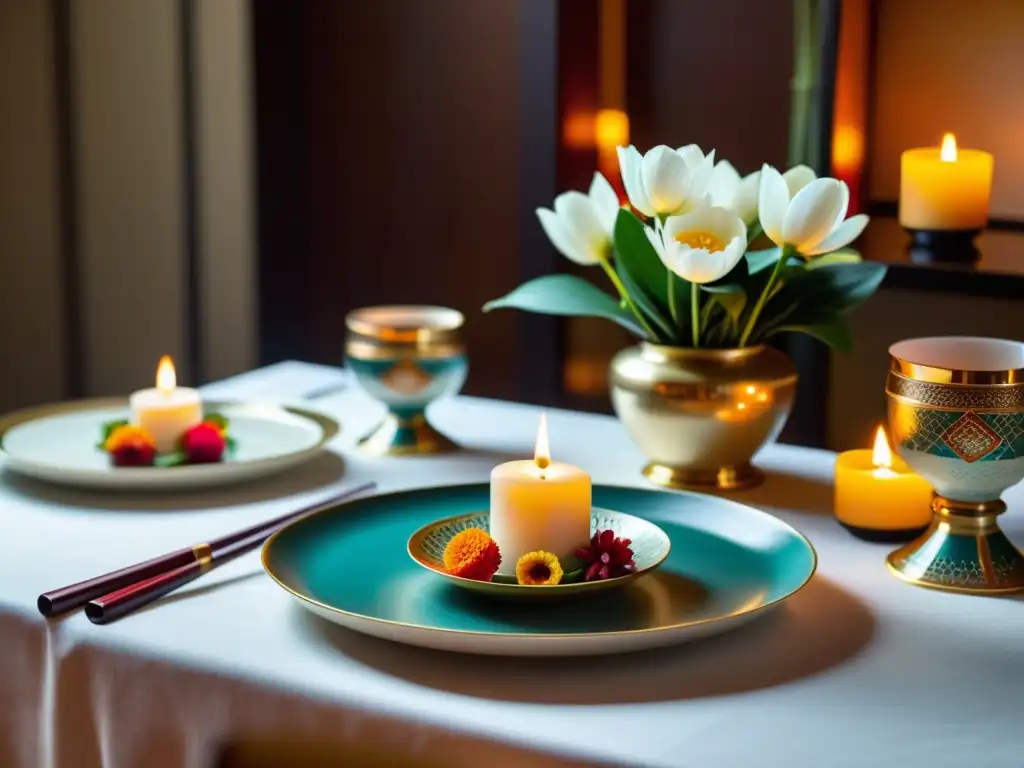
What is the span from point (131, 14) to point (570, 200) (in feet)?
5.11

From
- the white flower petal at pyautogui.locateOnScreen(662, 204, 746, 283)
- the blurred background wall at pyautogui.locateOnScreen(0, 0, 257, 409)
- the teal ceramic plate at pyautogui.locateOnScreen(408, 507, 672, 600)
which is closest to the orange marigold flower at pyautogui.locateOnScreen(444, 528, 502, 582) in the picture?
the teal ceramic plate at pyautogui.locateOnScreen(408, 507, 672, 600)

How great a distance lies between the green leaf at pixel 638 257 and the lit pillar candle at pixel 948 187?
1.81ft

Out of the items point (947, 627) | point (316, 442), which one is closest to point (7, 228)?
point (316, 442)

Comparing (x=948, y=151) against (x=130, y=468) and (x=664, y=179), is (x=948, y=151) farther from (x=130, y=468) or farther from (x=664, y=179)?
(x=130, y=468)

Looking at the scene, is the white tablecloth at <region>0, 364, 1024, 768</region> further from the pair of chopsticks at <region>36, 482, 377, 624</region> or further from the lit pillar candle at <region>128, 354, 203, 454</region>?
the lit pillar candle at <region>128, 354, 203, 454</region>

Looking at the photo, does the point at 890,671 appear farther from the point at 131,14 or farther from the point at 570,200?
the point at 131,14

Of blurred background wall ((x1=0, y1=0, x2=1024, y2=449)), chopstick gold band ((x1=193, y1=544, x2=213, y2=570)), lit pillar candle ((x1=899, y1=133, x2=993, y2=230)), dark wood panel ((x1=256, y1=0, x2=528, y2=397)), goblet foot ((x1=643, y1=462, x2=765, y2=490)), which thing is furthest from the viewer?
dark wood panel ((x1=256, y1=0, x2=528, y2=397))

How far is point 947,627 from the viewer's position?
800 mm

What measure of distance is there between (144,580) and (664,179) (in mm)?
456

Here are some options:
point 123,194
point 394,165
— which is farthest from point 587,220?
point 123,194

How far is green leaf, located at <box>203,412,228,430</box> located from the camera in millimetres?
1124

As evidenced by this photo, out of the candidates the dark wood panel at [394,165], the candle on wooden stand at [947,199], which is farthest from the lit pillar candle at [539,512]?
the dark wood panel at [394,165]

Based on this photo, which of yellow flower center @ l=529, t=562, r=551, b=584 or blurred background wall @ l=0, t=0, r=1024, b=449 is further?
blurred background wall @ l=0, t=0, r=1024, b=449

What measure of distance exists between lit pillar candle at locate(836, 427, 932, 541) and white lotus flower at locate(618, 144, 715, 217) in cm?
22
